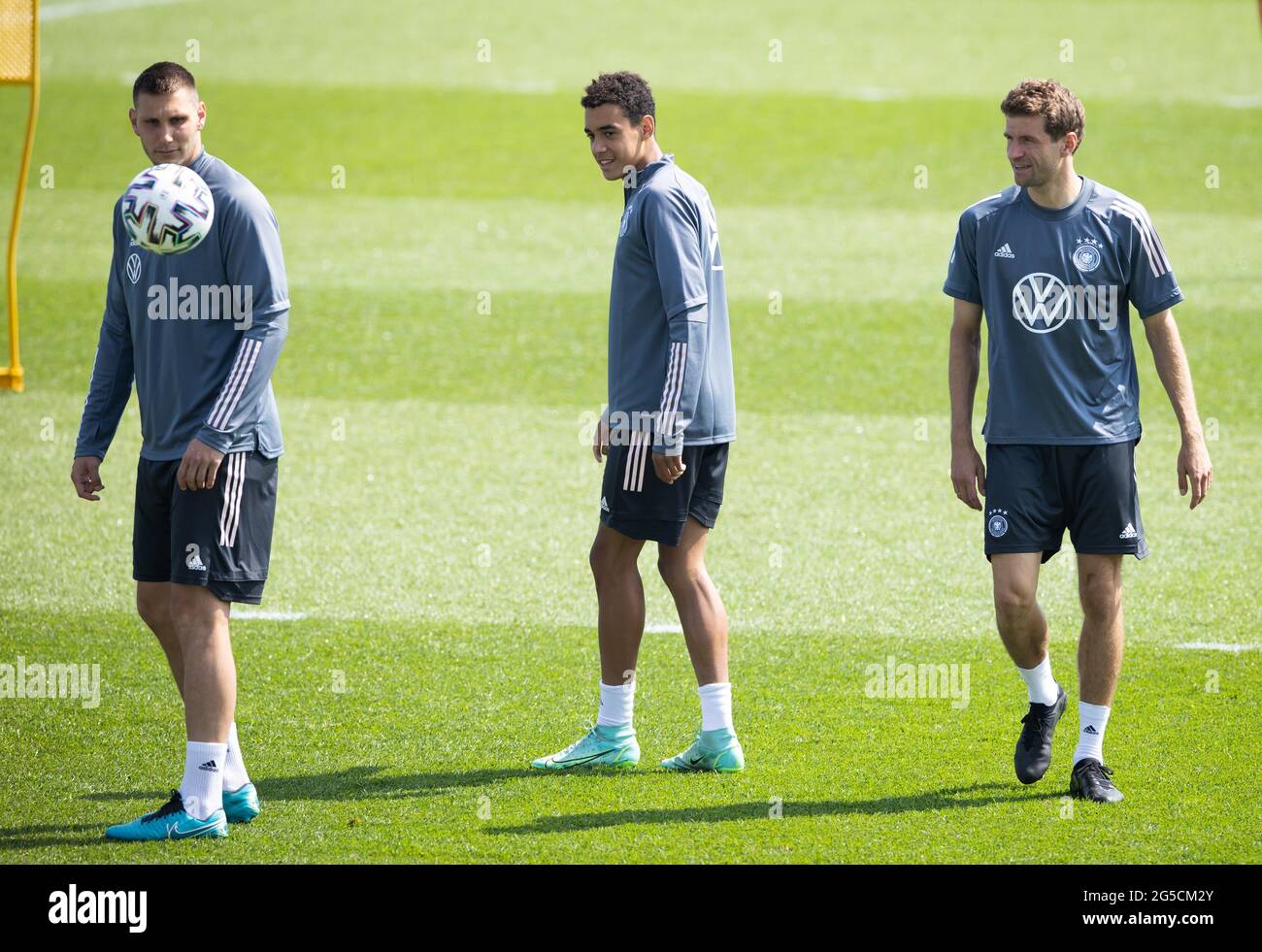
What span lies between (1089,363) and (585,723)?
222 centimetres

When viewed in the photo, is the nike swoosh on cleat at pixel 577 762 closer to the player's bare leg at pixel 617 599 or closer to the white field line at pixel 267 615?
the player's bare leg at pixel 617 599

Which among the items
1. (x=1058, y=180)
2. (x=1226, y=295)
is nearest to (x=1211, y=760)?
(x=1058, y=180)

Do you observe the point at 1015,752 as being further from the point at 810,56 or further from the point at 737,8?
the point at 737,8

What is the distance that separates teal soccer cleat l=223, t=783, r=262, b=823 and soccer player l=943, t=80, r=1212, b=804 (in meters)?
2.42

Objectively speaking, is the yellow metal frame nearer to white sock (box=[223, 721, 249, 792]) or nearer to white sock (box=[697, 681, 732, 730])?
white sock (box=[223, 721, 249, 792])

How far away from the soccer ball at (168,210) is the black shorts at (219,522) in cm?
64

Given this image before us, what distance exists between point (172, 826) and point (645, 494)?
1.77 m

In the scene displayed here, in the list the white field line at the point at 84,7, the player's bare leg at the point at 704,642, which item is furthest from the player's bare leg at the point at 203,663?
the white field line at the point at 84,7

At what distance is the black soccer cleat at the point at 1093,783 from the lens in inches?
195

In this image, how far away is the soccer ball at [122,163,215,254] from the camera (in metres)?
4.53

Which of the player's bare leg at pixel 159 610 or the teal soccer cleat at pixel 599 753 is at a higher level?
the player's bare leg at pixel 159 610

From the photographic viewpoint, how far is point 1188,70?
20453mm

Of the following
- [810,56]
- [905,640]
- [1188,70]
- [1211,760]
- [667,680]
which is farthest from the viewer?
[810,56]

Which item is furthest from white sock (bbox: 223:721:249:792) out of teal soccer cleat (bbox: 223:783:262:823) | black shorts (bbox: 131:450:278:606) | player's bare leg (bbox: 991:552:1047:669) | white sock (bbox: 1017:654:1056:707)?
white sock (bbox: 1017:654:1056:707)
